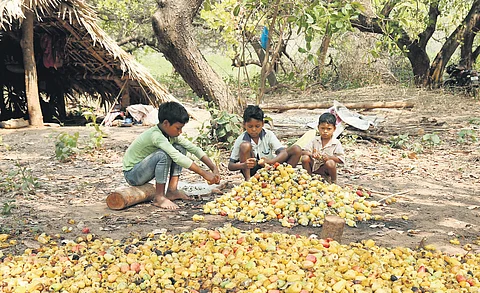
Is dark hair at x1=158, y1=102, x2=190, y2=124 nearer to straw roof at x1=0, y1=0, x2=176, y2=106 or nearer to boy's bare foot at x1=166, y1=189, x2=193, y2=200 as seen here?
boy's bare foot at x1=166, y1=189, x2=193, y2=200

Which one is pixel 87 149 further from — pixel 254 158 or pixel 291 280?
pixel 291 280

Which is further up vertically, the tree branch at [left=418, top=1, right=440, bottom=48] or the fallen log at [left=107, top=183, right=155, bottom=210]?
the tree branch at [left=418, top=1, right=440, bottom=48]

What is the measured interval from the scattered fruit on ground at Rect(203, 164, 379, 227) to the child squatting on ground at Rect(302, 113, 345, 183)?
18 centimetres

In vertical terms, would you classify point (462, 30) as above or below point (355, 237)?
above

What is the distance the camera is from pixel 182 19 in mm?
5805

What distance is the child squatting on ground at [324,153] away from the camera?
4.21 meters

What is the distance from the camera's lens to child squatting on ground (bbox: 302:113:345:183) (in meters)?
4.21

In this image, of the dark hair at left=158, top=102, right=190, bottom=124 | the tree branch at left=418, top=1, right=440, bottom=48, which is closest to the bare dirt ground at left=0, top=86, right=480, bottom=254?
the dark hair at left=158, top=102, right=190, bottom=124

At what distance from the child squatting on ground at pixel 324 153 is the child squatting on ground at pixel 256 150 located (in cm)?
12

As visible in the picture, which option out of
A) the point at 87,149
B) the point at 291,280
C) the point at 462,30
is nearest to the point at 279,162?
the point at 291,280

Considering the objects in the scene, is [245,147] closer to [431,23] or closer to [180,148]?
[180,148]

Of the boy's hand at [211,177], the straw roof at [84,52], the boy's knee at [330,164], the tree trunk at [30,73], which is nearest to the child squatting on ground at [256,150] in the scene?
the boy's knee at [330,164]

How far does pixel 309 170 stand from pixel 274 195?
A: 64cm

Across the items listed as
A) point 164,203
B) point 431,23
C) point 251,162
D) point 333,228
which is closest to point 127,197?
point 164,203
